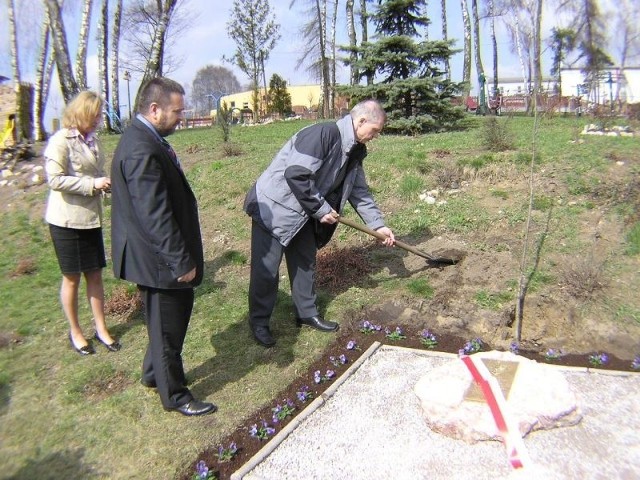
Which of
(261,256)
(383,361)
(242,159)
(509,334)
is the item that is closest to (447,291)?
(509,334)

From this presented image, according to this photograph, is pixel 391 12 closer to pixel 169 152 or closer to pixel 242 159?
pixel 242 159

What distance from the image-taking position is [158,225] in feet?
9.25

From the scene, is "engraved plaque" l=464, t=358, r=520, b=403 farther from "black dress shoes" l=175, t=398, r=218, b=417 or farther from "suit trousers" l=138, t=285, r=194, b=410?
"suit trousers" l=138, t=285, r=194, b=410

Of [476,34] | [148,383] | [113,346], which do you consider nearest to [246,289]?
[113,346]

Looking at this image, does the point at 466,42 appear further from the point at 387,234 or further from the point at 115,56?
the point at 387,234

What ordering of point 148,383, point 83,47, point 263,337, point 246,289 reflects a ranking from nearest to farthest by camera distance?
point 148,383
point 263,337
point 246,289
point 83,47

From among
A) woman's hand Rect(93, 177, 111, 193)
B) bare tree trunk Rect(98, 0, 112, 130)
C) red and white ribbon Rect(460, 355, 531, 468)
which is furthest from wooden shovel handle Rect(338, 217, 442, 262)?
bare tree trunk Rect(98, 0, 112, 130)

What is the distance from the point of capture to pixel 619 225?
5.36m

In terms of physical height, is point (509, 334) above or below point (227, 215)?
below

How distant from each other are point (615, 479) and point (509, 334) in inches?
67.9

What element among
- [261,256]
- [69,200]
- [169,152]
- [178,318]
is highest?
[169,152]

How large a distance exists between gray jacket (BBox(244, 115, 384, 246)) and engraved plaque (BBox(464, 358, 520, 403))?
1.59m

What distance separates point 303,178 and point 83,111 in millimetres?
1630

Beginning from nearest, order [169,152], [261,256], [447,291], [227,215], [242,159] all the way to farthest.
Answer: [169,152] → [261,256] → [447,291] → [227,215] → [242,159]
